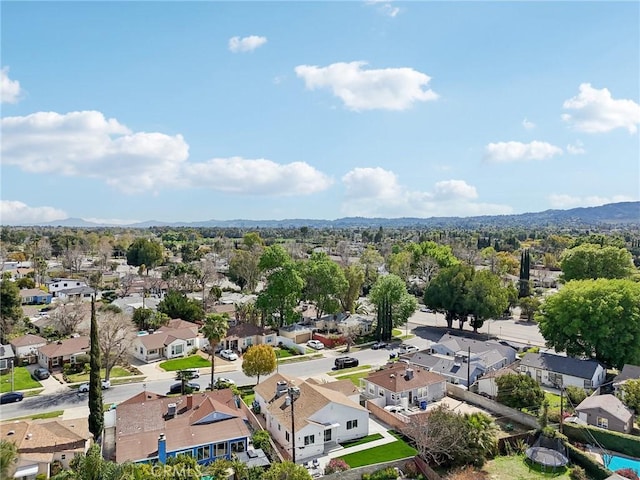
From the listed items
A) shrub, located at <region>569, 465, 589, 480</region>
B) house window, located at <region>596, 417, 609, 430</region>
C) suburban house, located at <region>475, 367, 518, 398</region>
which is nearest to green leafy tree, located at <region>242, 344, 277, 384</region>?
suburban house, located at <region>475, 367, 518, 398</region>

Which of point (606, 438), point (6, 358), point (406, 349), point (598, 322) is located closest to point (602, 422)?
point (606, 438)

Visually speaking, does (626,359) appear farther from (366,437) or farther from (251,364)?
(251,364)

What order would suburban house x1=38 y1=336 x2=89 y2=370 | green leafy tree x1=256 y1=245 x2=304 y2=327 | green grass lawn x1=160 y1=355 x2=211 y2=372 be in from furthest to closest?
1. green leafy tree x1=256 y1=245 x2=304 y2=327
2. green grass lawn x1=160 y1=355 x2=211 y2=372
3. suburban house x1=38 y1=336 x2=89 y2=370

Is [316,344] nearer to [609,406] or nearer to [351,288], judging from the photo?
[351,288]

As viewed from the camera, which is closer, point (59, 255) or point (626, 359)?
point (626, 359)

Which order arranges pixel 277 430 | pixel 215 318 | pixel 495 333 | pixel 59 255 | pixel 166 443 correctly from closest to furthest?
pixel 166 443
pixel 277 430
pixel 215 318
pixel 495 333
pixel 59 255

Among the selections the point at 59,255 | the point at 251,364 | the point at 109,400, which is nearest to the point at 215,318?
the point at 251,364

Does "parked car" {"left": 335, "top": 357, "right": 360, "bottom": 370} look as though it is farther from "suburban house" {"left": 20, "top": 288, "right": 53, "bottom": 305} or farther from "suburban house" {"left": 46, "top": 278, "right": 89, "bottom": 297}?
"suburban house" {"left": 46, "top": 278, "right": 89, "bottom": 297}
